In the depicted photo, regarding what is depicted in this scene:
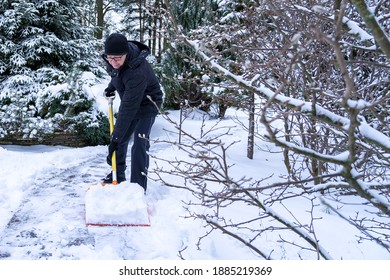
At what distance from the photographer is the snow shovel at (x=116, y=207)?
11.7 feet

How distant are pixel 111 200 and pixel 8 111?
512 centimetres

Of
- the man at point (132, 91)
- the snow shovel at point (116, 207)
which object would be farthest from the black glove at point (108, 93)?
the snow shovel at point (116, 207)

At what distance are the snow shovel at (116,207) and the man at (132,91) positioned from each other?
314 mm

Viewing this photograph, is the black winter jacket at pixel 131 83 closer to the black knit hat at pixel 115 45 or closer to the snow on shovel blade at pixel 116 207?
the black knit hat at pixel 115 45

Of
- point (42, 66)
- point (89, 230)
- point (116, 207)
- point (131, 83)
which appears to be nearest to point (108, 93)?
point (131, 83)

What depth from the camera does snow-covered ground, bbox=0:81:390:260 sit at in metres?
3.11

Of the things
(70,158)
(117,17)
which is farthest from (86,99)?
(117,17)

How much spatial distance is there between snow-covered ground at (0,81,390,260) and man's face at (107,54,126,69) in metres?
1.34

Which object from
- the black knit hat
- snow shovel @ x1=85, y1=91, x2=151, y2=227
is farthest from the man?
snow shovel @ x1=85, y1=91, x2=151, y2=227

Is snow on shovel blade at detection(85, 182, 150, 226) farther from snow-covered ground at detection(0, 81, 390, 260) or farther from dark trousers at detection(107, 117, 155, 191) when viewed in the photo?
dark trousers at detection(107, 117, 155, 191)

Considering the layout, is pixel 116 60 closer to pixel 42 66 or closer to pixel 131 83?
pixel 131 83

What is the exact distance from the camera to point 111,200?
12.2 ft
